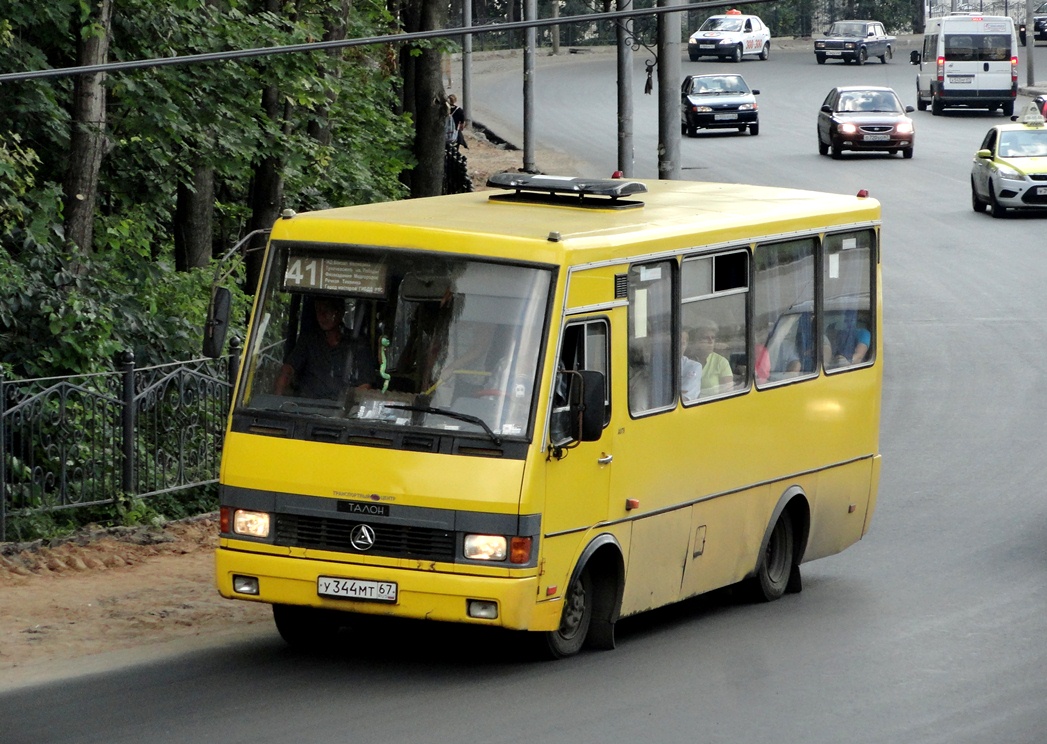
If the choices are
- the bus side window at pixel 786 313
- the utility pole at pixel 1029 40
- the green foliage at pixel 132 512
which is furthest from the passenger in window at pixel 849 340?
the utility pole at pixel 1029 40

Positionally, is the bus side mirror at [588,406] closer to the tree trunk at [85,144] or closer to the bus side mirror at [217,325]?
the bus side mirror at [217,325]

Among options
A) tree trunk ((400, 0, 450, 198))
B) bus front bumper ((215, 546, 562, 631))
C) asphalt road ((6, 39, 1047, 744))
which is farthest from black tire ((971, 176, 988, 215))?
bus front bumper ((215, 546, 562, 631))

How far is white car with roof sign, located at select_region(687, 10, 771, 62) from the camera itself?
74.4 metres

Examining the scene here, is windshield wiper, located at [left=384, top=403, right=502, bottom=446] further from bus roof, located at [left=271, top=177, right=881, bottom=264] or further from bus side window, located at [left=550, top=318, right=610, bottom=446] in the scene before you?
bus roof, located at [left=271, top=177, right=881, bottom=264]

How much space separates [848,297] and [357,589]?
5.04m

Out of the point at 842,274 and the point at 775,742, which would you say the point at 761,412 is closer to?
the point at 842,274

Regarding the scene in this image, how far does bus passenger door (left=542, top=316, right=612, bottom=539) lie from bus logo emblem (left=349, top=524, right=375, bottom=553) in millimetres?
875

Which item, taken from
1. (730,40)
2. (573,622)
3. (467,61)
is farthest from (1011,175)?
(730,40)

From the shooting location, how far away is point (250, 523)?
9781 millimetres

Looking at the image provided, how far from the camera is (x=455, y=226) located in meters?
9.99

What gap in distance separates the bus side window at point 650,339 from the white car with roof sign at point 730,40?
6489 cm

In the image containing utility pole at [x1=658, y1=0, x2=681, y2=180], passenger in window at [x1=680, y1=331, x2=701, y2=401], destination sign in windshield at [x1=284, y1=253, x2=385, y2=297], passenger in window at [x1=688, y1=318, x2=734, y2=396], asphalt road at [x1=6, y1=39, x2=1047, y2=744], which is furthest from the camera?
utility pole at [x1=658, y1=0, x2=681, y2=180]

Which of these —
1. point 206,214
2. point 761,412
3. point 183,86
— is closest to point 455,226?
point 761,412

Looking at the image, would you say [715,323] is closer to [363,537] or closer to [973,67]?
[363,537]
